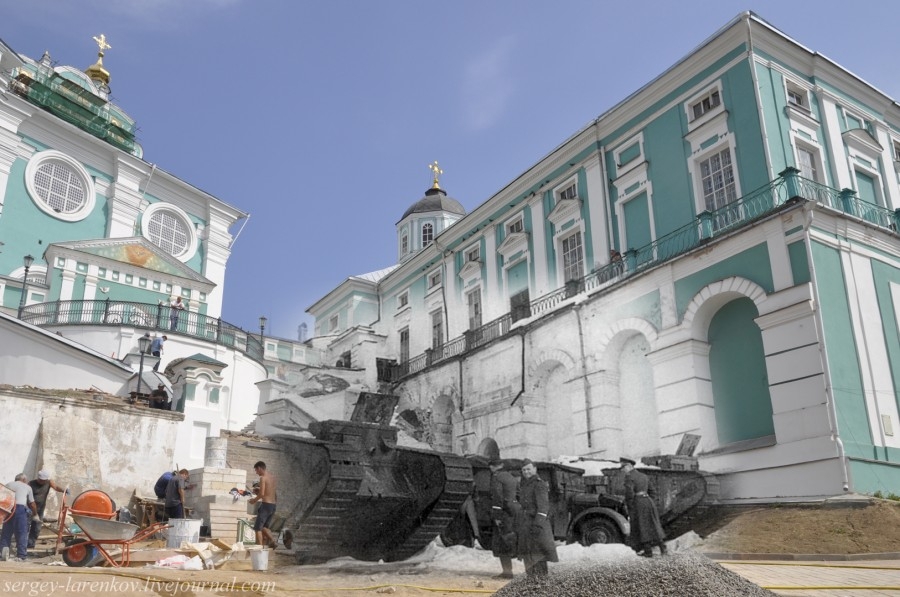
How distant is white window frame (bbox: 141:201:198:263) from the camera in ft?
108

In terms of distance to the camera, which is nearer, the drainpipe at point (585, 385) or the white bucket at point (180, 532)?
the white bucket at point (180, 532)

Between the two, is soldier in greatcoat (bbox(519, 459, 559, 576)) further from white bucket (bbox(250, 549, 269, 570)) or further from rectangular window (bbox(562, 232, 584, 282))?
rectangular window (bbox(562, 232, 584, 282))

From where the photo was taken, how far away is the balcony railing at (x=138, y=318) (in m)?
23.0

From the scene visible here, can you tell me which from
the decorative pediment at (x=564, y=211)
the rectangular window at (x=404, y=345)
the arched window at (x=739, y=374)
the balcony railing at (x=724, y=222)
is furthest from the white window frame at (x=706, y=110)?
the rectangular window at (x=404, y=345)

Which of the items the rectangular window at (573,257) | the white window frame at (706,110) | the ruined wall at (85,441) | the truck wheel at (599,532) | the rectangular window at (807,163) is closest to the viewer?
the truck wheel at (599,532)

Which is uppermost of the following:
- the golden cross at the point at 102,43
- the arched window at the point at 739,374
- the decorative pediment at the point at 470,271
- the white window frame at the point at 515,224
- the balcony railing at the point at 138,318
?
the golden cross at the point at 102,43

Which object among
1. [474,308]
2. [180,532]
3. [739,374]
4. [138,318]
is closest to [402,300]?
[474,308]

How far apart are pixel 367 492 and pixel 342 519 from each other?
1.58ft

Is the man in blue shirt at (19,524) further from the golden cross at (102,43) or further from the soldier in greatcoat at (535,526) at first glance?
the golden cross at (102,43)

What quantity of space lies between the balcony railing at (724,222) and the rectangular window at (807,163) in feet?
2.12

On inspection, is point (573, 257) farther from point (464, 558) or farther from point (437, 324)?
point (464, 558)

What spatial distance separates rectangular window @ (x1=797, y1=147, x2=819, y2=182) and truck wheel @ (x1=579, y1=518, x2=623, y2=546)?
10273 mm

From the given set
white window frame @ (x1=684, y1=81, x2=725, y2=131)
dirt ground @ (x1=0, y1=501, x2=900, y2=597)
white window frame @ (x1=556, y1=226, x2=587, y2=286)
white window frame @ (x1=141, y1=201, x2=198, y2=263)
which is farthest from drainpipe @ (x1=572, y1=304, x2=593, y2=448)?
white window frame @ (x1=141, y1=201, x2=198, y2=263)

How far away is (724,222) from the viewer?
1681 centimetres
